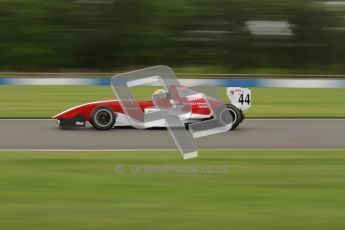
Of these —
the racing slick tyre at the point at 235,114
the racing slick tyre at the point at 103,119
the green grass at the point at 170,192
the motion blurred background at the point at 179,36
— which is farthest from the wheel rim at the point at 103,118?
the motion blurred background at the point at 179,36

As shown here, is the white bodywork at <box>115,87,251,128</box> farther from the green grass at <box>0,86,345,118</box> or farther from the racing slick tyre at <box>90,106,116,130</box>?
the green grass at <box>0,86,345,118</box>

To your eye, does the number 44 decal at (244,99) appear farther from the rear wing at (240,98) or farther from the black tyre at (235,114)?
the black tyre at (235,114)

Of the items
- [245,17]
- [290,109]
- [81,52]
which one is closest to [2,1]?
[81,52]

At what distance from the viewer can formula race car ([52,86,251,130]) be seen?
9609 millimetres

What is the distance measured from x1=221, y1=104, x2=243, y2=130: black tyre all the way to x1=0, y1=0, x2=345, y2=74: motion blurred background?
17409 millimetres

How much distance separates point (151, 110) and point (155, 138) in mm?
568

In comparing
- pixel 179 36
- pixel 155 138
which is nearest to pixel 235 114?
pixel 155 138

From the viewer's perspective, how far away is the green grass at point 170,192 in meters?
5.09

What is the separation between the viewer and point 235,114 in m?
9.84

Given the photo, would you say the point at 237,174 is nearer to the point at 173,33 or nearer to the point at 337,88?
the point at 337,88

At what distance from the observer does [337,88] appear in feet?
62.6

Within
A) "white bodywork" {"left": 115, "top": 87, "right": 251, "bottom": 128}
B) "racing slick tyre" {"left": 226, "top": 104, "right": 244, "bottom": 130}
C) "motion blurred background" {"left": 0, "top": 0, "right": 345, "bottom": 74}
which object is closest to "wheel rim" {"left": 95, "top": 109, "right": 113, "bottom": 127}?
"white bodywork" {"left": 115, "top": 87, "right": 251, "bottom": 128}
